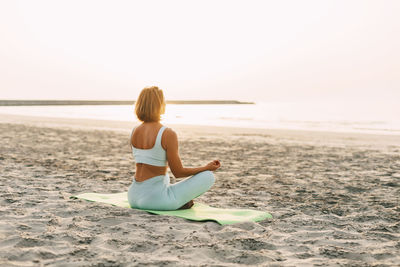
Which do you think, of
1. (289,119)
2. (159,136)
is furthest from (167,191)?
(289,119)

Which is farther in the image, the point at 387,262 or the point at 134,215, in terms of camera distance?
the point at 134,215

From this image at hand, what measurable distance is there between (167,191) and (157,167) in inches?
13.1

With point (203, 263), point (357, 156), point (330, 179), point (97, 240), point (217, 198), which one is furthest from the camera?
point (357, 156)

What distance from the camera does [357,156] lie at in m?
10.6

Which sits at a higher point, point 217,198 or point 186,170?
point 186,170

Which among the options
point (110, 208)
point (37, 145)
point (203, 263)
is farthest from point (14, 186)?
point (37, 145)

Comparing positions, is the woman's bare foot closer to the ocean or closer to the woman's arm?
the woman's arm

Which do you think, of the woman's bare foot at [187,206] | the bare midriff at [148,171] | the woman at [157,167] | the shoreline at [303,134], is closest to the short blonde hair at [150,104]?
the woman at [157,167]

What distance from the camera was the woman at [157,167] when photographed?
4434mm

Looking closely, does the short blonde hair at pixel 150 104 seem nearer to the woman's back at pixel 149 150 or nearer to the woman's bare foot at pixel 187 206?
the woman's back at pixel 149 150

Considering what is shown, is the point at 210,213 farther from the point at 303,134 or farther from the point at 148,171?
the point at 303,134

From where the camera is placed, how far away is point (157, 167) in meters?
4.61

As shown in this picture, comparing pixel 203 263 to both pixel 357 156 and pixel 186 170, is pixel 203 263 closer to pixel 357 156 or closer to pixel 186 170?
pixel 186 170

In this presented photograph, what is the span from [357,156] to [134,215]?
25.2 feet
